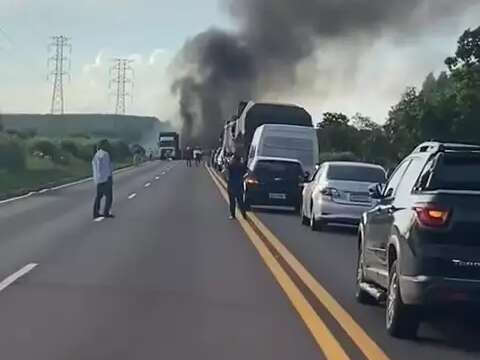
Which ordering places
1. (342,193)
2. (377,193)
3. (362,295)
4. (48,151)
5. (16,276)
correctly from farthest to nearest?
(48,151) → (342,193) → (16,276) → (362,295) → (377,193)

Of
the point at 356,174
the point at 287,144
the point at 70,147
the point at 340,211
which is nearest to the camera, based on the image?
the point at 340,211

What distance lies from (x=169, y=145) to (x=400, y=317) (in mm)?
114925

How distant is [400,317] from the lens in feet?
35.2

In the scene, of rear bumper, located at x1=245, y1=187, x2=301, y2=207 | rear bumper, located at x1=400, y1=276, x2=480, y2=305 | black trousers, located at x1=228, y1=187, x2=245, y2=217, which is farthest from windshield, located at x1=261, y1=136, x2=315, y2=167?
rear bumper, located at x1=400, y1=276, x2=480, y2=305

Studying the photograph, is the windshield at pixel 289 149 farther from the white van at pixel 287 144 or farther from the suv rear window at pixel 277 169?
the suv rear window at pixel 277 169

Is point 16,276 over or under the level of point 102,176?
under

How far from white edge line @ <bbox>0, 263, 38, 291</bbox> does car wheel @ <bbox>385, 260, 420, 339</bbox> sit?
5.40m

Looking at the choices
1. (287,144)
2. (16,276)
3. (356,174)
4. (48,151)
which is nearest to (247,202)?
(287,144)

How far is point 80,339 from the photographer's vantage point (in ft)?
Answer: 34.5

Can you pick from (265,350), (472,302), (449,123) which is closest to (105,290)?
(265,350)

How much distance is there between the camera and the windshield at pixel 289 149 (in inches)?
1480

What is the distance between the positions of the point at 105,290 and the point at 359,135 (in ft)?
195

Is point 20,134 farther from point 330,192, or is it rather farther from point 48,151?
point 330,192

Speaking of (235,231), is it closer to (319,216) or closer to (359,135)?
(319,216)
